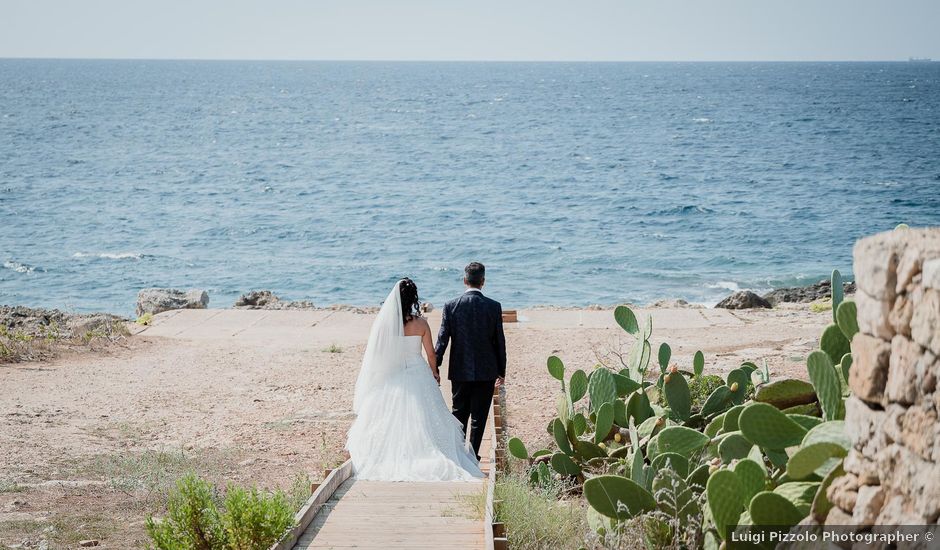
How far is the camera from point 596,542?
19.7 feet

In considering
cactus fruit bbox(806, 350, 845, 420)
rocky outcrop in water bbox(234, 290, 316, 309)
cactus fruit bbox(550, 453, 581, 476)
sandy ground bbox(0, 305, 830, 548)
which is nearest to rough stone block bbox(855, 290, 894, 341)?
cactus fruit bbox(806, 350, 845, 420)

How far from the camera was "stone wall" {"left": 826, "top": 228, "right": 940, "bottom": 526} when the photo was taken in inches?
147

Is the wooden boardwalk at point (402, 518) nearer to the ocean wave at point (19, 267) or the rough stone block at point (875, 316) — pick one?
the rough stone block at point (875, 316)

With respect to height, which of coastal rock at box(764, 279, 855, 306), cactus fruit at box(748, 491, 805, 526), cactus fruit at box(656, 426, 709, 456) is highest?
cactus fruit at box(748, 491, 805, 526)

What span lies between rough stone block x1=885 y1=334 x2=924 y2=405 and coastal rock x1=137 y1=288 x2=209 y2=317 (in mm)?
19660

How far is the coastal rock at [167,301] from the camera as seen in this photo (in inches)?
864

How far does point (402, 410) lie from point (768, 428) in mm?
3998

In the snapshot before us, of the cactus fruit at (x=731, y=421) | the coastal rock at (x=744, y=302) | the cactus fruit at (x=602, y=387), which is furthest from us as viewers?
the coastal rock at (x=744, y=302)

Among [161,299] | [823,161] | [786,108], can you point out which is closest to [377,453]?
[161,299]

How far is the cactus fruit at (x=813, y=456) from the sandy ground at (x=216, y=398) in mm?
4651

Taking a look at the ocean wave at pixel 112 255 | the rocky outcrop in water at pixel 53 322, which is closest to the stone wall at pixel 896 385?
the rocky outcrop in water at pixel 53 322

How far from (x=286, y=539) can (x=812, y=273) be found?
93.9ft

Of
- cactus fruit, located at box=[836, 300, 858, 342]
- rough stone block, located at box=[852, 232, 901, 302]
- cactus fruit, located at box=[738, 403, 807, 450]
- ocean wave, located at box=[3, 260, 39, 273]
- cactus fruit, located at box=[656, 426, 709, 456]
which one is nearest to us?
rough stone block, located at box=[852, 232, 901, 302]

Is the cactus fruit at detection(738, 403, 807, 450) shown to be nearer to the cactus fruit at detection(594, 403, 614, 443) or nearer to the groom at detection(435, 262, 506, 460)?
the cactus fruit at detection(594, 403, 614, 443)
